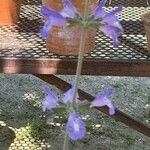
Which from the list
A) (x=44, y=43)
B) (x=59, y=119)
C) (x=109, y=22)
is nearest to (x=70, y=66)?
(x=44, y=43)

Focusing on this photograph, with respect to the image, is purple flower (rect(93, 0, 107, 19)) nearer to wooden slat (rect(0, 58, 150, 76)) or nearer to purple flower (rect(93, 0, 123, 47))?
purple flower (rect(93, 0, 123, 47))

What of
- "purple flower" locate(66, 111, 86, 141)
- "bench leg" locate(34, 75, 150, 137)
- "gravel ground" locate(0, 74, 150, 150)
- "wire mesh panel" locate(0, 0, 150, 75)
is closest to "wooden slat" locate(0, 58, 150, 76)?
"wire mesh panel" locate(0, 0, 150, 75)

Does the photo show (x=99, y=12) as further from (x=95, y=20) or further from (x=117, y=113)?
(x=117, y=113)

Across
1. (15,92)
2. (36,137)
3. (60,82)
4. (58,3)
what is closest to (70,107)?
(58,3)

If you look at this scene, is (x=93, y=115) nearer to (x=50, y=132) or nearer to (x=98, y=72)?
(x=50, y=132)

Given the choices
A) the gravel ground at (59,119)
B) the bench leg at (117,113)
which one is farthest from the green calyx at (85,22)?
the gravel ground at (59,119)

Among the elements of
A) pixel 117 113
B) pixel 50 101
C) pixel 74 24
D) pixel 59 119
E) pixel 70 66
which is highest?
pixel 74 24
